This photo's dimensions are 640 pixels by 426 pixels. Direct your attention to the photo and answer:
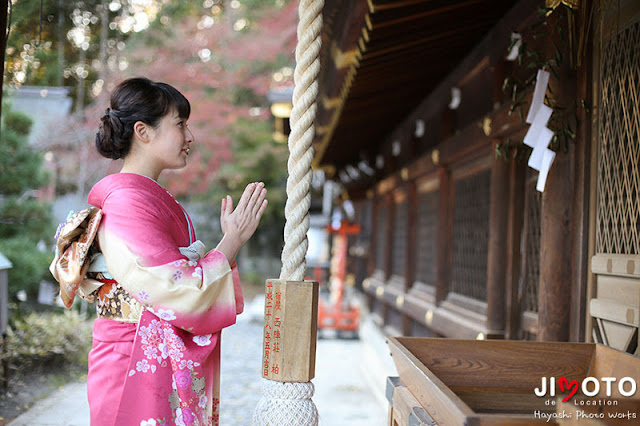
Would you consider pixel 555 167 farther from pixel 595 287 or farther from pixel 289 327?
pixel 289 327

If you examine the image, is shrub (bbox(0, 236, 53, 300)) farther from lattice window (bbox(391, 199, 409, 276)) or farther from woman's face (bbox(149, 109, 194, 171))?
woman's face (bbox(149, 109, 194, 171))

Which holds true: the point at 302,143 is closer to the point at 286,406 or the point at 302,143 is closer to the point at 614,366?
the point at 286,406

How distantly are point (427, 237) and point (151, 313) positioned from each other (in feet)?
14.4

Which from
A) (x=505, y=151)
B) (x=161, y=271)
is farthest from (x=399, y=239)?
(x=161, y=271)

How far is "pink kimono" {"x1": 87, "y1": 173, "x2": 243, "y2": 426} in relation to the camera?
1.81 metres

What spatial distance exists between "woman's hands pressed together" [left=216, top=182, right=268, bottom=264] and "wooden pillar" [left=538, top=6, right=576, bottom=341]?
1.47 m

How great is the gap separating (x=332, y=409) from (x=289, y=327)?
4.07 meters

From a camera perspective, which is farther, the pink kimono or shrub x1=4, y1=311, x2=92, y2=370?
shrub x1=4, y1=311, x2=92, y2=370

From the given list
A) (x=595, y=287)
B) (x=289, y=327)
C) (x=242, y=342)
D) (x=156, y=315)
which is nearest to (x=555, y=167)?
(x=595, y=287)

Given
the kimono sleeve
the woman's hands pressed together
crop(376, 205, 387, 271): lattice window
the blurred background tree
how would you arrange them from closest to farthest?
the kimono sleeve
the woman's hands pressed together
crop(376, 205, 387, 271): lattice window
the blurred background tree

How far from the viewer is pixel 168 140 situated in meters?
2.03

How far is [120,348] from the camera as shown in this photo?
1918 mm

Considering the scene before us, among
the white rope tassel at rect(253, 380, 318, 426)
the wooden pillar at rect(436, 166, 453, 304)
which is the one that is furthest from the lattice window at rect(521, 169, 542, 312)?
the white rope tassel at rect(253, 380, 318, 426)

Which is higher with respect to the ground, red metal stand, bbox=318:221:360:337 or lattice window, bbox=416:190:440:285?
lattice window, bbox=416:190:440:285
